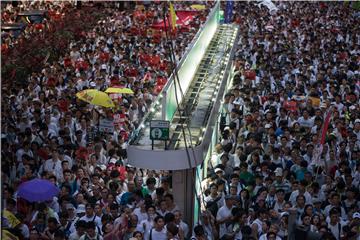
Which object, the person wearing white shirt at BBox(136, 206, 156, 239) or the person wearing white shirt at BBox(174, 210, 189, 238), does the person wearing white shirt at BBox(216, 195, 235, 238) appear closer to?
the person wearing white shirt at BBox(174, 210, 189, 238)

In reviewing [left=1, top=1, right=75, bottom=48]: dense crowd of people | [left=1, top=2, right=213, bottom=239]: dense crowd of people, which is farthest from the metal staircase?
[left=1, top=1, right=75, bottom=48]: dense crowd of people

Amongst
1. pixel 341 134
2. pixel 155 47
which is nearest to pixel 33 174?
pixel 341 134

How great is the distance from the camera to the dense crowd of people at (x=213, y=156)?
963 centimetres

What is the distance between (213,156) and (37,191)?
4.26m

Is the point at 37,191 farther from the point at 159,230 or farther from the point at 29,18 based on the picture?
the point at 29,18

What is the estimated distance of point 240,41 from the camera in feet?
79.5

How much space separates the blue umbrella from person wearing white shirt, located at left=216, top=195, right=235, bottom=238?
2.11 meters

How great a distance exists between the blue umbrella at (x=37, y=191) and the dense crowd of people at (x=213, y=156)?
0.13 m

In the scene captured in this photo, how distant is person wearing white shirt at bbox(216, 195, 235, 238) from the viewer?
1002 cm

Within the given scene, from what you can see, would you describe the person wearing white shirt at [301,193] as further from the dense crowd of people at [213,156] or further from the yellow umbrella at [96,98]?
the yellow umbrella at [96,98]

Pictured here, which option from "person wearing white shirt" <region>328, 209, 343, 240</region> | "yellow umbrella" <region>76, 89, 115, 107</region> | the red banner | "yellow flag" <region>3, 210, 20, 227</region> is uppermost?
"yellow umbrella" <region>76, 89, 115, 107</region>

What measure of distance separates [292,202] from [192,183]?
4.51ft

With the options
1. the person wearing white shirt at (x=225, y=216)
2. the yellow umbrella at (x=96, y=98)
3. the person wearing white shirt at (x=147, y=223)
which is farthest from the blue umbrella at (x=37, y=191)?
the yellow umbrella at (x=96, y=98)

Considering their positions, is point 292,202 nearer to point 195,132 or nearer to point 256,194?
point 256,194
